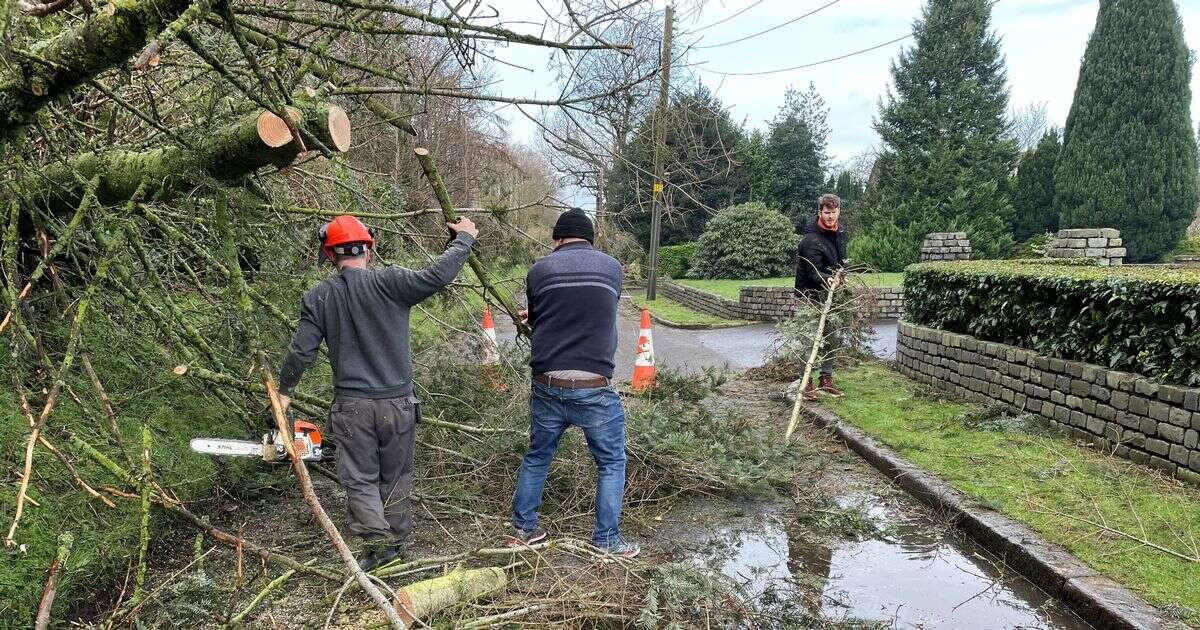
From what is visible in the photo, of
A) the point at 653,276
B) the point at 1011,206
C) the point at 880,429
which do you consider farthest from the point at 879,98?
the point at 880,429

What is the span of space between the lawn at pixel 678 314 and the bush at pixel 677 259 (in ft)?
14.4

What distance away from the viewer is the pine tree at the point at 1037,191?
2755 cm

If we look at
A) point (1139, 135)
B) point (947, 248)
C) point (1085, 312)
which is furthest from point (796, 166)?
point (1085, 312)

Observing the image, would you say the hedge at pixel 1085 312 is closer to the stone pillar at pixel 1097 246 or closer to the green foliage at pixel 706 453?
the green foliage at pixel 706 453

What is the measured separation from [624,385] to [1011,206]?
2202 centimetres

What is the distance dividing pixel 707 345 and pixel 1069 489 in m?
8.97

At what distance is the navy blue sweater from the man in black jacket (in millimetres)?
4342

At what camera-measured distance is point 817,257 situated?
818 cm

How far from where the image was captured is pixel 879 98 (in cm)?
2850

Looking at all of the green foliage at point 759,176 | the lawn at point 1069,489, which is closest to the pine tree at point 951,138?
the green foliage at point 759,176

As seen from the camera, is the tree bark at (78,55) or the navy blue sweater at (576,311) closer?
the tree bark at (78,55)

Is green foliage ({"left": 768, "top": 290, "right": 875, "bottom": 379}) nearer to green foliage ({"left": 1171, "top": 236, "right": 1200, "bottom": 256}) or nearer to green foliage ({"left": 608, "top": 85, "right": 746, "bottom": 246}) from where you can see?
green foliage ({"left": 608, "top": 85, "right": 746, "bottom": 246})

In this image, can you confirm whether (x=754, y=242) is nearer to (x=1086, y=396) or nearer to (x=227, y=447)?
(x=1086, y=396)

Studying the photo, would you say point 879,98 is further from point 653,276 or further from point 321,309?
point 321,309
